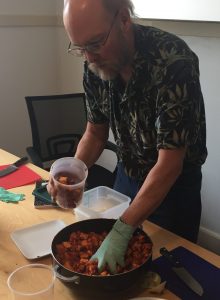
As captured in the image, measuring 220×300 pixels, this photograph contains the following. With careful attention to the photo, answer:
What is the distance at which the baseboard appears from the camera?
2.50 meters

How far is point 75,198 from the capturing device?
1212 millimetres

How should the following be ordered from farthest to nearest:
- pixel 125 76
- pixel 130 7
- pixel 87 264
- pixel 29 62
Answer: pixel 29 62
pixel 125 76
pixel 130 7
pixel 87 264

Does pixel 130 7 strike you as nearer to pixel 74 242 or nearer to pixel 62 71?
pixel 74 242

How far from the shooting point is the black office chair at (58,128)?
238 cm

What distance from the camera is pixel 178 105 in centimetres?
114

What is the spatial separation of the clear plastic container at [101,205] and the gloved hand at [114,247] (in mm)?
180

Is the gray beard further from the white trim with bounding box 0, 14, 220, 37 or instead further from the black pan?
the white trim with bounding box 0, 14, 220, 37

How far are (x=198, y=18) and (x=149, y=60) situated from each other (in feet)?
3.04

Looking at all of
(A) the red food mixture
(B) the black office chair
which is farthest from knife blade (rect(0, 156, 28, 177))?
(A) the red food mixture

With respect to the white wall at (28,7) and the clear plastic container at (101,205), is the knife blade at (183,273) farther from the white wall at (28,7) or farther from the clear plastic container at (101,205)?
the white wall at (28,7)

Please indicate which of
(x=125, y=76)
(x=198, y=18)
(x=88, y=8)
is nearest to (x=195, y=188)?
(x=125, y=76)

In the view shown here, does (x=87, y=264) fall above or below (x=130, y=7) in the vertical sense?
below

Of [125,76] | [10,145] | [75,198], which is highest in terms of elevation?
[125,76]

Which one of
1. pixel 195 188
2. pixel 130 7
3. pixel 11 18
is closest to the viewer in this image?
pixel 130 7
